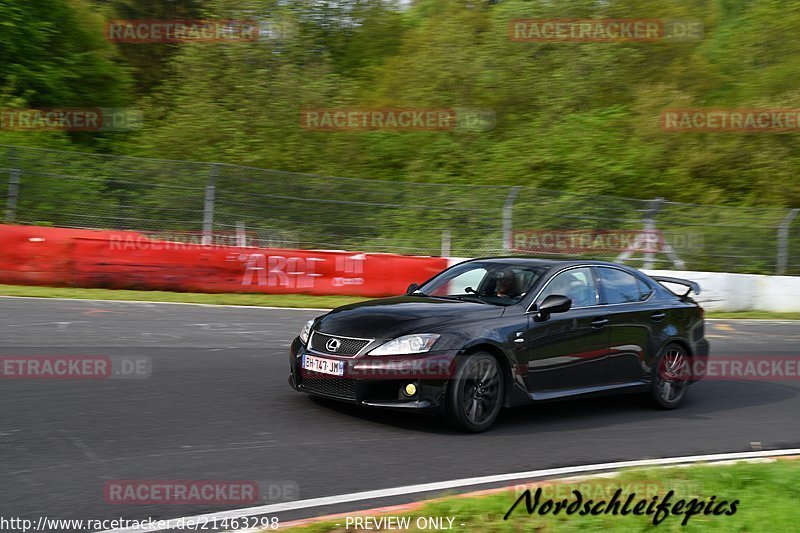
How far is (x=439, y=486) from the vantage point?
6266mm

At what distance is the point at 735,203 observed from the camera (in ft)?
98.4

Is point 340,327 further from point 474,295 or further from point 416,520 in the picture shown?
point 416,520

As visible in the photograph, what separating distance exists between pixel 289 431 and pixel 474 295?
7.39 ft

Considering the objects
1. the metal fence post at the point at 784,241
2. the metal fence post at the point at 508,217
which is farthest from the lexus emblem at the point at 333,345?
the metal fence post at the point at 784,241

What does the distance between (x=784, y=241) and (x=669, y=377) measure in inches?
499

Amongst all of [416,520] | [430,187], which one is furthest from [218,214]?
[416,520]

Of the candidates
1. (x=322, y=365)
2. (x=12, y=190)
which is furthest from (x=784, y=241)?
(x=12, y=190)

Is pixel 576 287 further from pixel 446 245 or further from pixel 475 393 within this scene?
pixel 446 245

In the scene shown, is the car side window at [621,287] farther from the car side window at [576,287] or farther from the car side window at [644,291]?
the car side window at [576,287]

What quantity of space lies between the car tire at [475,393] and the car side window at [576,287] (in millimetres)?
1028

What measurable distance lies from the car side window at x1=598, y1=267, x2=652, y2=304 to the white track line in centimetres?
206

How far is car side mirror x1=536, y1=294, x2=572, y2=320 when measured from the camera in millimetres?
8320

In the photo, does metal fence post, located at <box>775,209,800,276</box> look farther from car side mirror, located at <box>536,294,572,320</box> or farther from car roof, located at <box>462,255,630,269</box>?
car side mirror, located at <box>536,294,572,320</box>

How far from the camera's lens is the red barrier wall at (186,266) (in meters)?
16.5
